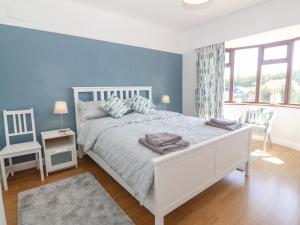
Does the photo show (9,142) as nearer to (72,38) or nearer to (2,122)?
(2,122)

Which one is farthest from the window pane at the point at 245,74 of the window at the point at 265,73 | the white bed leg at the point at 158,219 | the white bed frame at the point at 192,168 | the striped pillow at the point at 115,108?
the white bed leg at the point at 158,219

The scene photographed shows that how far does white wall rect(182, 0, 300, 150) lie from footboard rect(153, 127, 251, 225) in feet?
6.77

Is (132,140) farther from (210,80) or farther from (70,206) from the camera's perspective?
(210,80)

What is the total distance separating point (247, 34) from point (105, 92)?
294 centimetres

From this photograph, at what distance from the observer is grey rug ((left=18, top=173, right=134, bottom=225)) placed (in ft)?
5.38

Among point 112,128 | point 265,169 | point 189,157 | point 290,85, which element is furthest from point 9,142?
point 290,85

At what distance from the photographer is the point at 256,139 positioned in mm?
4043

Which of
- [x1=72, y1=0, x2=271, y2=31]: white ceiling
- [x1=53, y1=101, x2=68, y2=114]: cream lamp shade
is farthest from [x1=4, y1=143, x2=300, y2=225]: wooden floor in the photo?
[x1=72, y1=0, x2=271, y2=31]: white ceiling

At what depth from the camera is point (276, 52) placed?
382 cm

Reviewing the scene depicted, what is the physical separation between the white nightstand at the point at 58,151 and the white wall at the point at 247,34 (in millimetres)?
3196

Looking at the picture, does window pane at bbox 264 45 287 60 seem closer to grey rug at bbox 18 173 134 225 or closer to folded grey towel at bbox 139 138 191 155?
folded grey towel at bbox 139 138 191 155

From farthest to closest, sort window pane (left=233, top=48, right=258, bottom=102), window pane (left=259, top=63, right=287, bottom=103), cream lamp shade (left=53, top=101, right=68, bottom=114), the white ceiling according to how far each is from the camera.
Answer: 1. window pane (left=233, top=48, right=258, bottom=102)
2. window pane (left=259, top=63, right=287, bottom=103)
3. the white ceiling
4. cream lamp shade (left=53, top=101, right=68, bottom=114)

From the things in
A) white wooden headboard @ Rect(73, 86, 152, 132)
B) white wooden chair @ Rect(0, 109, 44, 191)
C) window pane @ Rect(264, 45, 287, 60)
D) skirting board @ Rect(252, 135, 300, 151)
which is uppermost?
window pane @ Rect(264, 45, 287, 60)

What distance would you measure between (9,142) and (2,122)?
31cm
